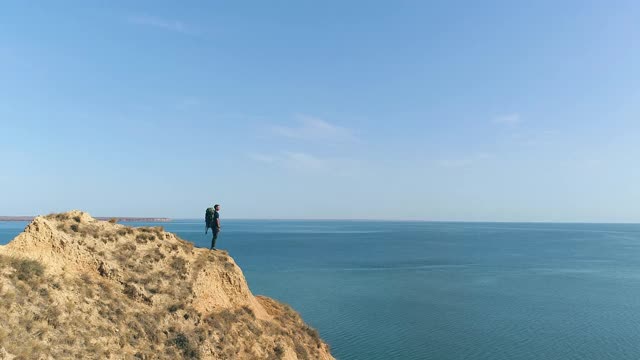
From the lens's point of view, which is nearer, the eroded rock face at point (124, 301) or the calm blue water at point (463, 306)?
the eroded rock face at point (124, 301)

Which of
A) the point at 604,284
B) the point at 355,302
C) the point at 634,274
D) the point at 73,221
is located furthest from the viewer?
the point at 634,274

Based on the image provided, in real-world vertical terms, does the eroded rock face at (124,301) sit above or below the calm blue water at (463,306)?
above

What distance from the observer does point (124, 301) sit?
2400 cm

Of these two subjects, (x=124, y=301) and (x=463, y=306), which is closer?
(x=124, y=301)

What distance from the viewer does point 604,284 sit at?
Answer: 9469 cm

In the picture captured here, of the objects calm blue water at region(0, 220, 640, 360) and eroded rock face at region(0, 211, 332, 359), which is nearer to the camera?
eroded rock face at region(0, 211, 332, 359)

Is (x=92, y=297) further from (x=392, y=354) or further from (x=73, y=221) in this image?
(x=392, y=354)

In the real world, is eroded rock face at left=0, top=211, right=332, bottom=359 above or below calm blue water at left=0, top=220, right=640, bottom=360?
above

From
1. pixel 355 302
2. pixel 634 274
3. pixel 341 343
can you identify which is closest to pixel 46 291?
pixel 341 343

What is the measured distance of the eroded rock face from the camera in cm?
1872

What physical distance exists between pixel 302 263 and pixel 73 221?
10432 centimetres

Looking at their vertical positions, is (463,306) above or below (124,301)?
below

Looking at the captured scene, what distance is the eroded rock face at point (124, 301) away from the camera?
18719 millimetres

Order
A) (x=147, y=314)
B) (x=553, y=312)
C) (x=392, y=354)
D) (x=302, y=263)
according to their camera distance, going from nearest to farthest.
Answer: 1. (x=147, y=314)
2. (x=392, y=354)
3. (x=553, y=312)
4. (x=302, y=263)
